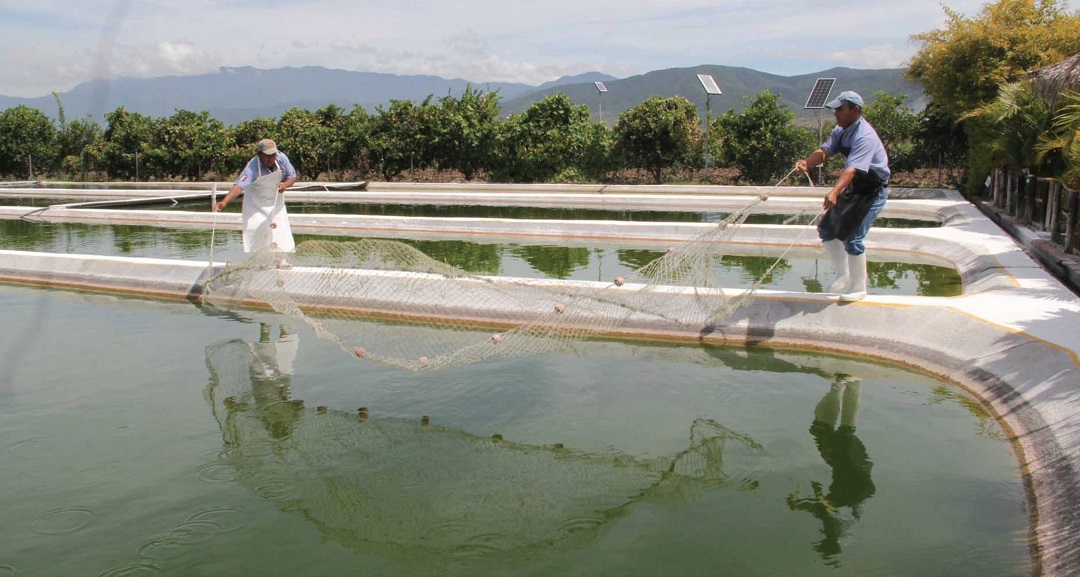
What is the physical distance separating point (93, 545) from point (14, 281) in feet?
26.8

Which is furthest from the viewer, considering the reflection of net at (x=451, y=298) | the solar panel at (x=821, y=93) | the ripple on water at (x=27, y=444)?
the solar panel at (x=821, y=93)

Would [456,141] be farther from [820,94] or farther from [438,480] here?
[438,480]

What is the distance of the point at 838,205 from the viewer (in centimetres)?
627

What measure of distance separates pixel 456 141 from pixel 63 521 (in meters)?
21.9

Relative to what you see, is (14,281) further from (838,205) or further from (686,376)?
(838,205)

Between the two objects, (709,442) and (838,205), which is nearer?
(709,442)

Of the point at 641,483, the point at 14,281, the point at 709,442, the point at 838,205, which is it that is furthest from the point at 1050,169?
the point at 14,281

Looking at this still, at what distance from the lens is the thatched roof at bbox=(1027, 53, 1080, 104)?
28.2ft

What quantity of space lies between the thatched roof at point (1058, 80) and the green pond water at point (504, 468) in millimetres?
4783

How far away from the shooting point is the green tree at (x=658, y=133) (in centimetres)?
2258

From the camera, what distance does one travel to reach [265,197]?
8.07m

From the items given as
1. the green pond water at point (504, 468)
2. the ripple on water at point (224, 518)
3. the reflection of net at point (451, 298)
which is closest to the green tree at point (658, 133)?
the reflection of net at point (451, 298)

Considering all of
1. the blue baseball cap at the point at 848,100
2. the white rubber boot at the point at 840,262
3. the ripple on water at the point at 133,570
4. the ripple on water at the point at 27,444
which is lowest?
the ripple on water at the point at 133,570

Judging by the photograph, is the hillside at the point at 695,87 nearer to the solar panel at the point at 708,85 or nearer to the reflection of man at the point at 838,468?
the solar panel at the point at 708,85
